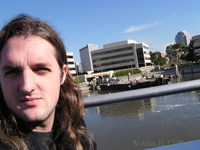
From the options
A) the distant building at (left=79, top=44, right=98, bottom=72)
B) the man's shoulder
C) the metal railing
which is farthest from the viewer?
the distant building at (left=79, top=44, right=98, bottom=72)

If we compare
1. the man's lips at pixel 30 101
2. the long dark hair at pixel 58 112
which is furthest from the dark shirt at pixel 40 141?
the man's lips at pixel 30 101

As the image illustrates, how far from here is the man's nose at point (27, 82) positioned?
1012mm

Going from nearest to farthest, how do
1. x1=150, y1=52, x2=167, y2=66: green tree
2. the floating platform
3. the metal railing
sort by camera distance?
the metal railing, the floating platform, x1=150, y1=52, x2=167, y2=66: green tree

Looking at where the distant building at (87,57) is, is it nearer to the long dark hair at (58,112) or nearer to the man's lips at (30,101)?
the long dark hair at (58,112)

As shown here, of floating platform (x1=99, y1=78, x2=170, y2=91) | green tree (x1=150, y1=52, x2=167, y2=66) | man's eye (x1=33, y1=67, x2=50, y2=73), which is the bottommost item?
floating platform (x1=99, y1=78, x2=170, y2=91)

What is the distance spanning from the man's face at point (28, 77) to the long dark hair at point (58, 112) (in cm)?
5

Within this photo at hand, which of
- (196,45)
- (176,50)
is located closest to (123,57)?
(176,50)

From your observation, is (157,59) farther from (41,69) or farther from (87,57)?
(41,69)

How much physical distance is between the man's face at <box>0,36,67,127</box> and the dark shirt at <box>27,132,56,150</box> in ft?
0.25

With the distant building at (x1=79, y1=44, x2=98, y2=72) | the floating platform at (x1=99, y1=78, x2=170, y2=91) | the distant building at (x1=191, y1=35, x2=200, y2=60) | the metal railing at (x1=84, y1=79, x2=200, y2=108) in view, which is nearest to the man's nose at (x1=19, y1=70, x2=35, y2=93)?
the metal railing at (x1=84, y1=79, x2=200, y2=108)

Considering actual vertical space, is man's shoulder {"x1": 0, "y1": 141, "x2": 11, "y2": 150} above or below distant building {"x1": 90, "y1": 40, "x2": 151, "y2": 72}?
below

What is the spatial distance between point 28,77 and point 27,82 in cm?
3

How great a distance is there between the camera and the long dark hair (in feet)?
3.45

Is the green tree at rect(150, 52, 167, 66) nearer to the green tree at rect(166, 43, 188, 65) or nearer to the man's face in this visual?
the green tree at rect(166, 43, 188, 65)
